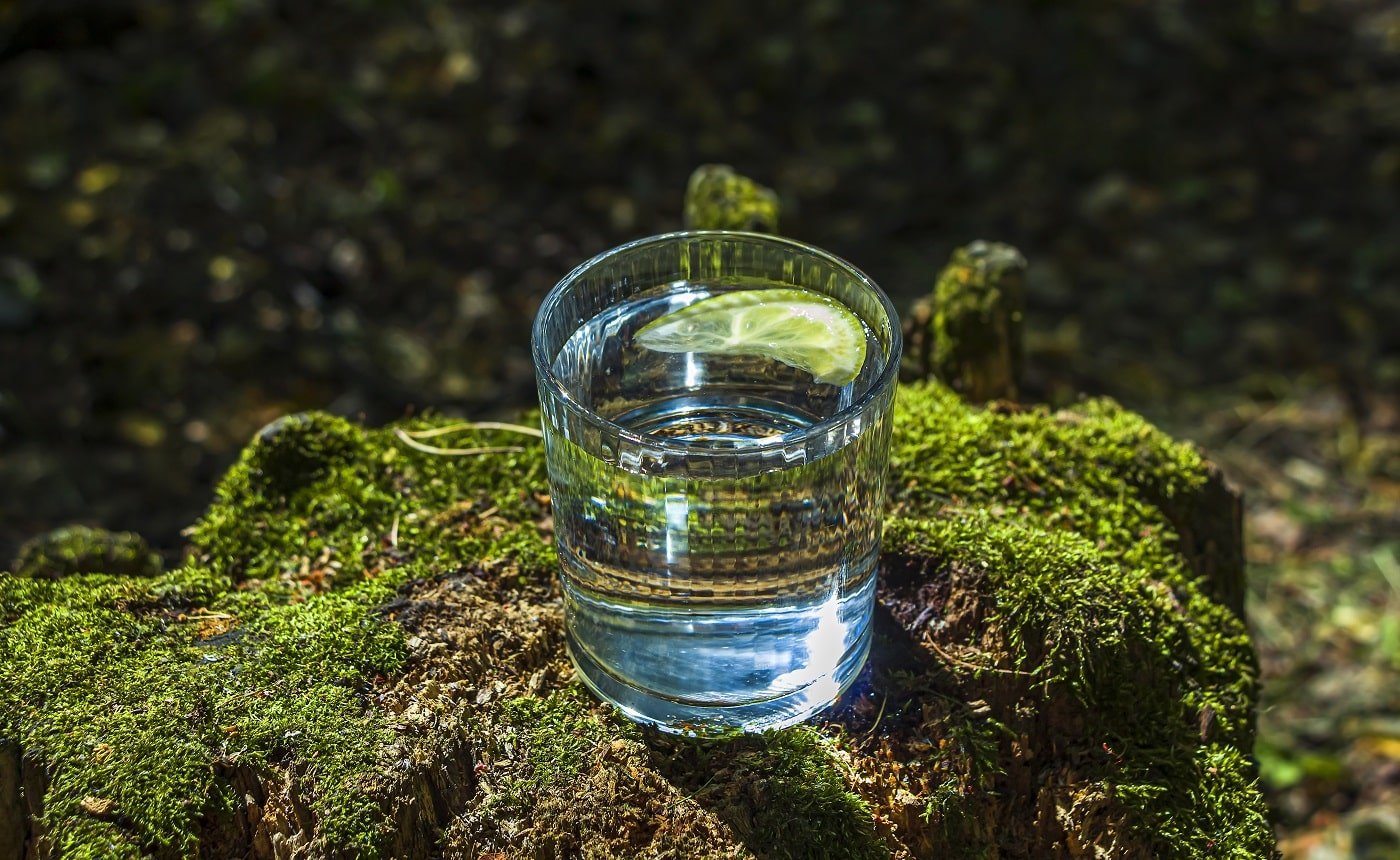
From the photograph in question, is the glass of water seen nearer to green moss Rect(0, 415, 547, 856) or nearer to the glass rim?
the glass rim

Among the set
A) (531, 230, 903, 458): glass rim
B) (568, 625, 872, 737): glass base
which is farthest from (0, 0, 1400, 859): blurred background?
(531, 230, 903, 458): glass rim

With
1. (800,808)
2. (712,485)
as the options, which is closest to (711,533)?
(712,485)

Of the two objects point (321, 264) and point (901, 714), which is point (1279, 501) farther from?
point (321, 264)

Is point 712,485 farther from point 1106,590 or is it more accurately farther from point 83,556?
point 83,556

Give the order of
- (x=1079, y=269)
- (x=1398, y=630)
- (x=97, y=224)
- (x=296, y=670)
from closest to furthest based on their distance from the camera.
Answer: (x=296, y=670)
(x=1398, y=630)
(x=97, y=224)
(x=1079, y=269)

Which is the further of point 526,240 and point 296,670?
point 526,240

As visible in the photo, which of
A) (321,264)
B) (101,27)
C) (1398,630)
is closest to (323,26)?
(101,27)

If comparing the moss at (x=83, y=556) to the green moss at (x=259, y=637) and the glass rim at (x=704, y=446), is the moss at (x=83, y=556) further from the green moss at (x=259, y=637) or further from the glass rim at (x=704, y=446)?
the glass rim at (x=704, y=446)
